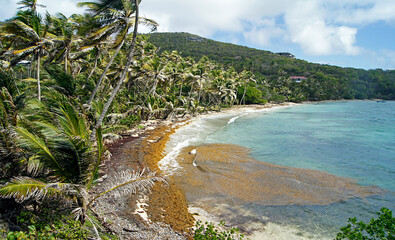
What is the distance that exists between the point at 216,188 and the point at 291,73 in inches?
4494

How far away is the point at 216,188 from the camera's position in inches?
445

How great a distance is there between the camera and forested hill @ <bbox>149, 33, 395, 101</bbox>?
9375 cm

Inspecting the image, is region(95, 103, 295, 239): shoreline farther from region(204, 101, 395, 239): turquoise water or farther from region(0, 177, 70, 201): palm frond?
region(204, 101, 395, 239): turquoise water

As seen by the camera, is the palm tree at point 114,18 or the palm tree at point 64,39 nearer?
the palm tree at point 114,18

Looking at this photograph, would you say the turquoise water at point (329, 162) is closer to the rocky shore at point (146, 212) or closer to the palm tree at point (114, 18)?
the rocky shore at point (146, 212)

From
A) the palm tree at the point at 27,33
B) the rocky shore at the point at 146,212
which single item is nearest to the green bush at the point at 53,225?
the rocky shore at the point at 146,212

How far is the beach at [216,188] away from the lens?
8.19m

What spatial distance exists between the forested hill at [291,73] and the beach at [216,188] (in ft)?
259

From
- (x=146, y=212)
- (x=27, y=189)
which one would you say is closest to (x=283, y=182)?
(x=146, y=212)

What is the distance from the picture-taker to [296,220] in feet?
29.3

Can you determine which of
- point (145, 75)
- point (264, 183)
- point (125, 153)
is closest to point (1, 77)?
point (125, 153)

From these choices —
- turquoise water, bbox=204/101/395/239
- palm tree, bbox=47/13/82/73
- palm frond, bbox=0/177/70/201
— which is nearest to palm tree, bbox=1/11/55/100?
palm tree, bbox=47/13/82/73

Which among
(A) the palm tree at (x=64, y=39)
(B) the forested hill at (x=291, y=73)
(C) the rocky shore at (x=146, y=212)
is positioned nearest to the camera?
(C) the rocky shore at (x=146, y=212)

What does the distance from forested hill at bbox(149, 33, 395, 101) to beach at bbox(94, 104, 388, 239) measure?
3109 inches
